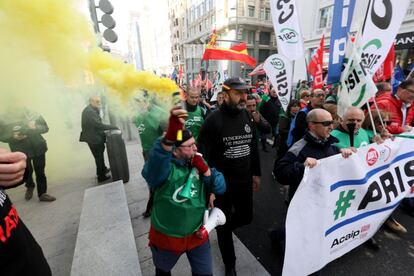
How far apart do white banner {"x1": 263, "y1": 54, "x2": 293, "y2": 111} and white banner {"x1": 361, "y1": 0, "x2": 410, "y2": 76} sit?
5.31ft

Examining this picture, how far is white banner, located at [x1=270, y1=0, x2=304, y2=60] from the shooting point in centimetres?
478

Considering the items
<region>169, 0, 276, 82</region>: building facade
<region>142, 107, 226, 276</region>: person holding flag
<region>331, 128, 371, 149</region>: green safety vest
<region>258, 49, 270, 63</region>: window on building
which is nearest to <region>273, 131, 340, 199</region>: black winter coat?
<region>331, 128, 371, 149</region>: green safety vest

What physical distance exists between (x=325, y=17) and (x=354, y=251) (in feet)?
81.0

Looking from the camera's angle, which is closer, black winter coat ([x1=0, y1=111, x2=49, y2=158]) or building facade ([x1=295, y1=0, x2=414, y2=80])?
black winter coat ([x1=0, y1=111, x2=49, y2=158])

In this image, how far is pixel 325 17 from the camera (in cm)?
2159

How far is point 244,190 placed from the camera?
8.65 ft

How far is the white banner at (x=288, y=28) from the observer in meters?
4.78

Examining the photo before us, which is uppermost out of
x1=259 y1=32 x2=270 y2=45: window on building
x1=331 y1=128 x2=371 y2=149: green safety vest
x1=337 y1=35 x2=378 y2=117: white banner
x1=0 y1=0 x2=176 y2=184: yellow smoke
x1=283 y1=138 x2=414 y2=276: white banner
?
x1=259 y1=32 x2=270 y2=45: window on building

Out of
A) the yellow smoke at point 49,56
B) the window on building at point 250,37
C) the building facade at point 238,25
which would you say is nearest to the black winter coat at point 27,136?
the yellow smoke at point 49,56

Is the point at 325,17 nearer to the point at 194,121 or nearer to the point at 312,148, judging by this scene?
the point at 194,121

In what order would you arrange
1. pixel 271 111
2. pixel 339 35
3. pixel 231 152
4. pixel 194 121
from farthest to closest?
pixel 271 111
pixel 339 35
pixel 194 121
pixel 231 152

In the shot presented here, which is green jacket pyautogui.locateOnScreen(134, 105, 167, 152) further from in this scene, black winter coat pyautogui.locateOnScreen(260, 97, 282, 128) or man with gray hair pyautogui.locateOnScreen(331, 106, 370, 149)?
black winter coat pyautogui.locateOnScreen(260, 97, 282, 128)

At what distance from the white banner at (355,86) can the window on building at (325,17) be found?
22412 millimetres

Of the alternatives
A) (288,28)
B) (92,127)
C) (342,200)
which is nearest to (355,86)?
(342,200)
